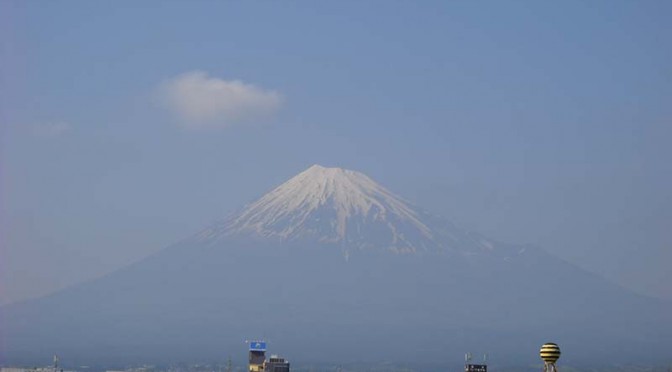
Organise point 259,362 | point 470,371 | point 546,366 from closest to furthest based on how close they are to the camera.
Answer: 1. point 546,366
2. point 470,371
3. point 259,362

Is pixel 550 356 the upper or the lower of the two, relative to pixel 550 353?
lower

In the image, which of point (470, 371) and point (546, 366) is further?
point (470, 371)

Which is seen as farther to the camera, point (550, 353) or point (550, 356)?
point (550, 353)

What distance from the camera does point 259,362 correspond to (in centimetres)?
13888

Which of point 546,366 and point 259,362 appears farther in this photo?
point 259,362

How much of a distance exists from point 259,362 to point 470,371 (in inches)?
883

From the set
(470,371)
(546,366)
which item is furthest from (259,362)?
(546,366)

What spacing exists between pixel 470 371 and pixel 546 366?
2897 inches

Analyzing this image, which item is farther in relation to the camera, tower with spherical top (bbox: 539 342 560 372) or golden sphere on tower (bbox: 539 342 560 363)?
golden sphere on tower (bbox: 539 342 560 363)

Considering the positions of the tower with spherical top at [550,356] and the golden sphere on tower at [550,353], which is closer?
the tower with spherical top at [550,356]

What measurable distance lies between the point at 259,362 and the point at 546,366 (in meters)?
86.1

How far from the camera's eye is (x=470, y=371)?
127625 millimetres

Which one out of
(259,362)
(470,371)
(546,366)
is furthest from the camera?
(259,362)

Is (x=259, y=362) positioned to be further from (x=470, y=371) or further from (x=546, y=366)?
(x=546, y=366)
